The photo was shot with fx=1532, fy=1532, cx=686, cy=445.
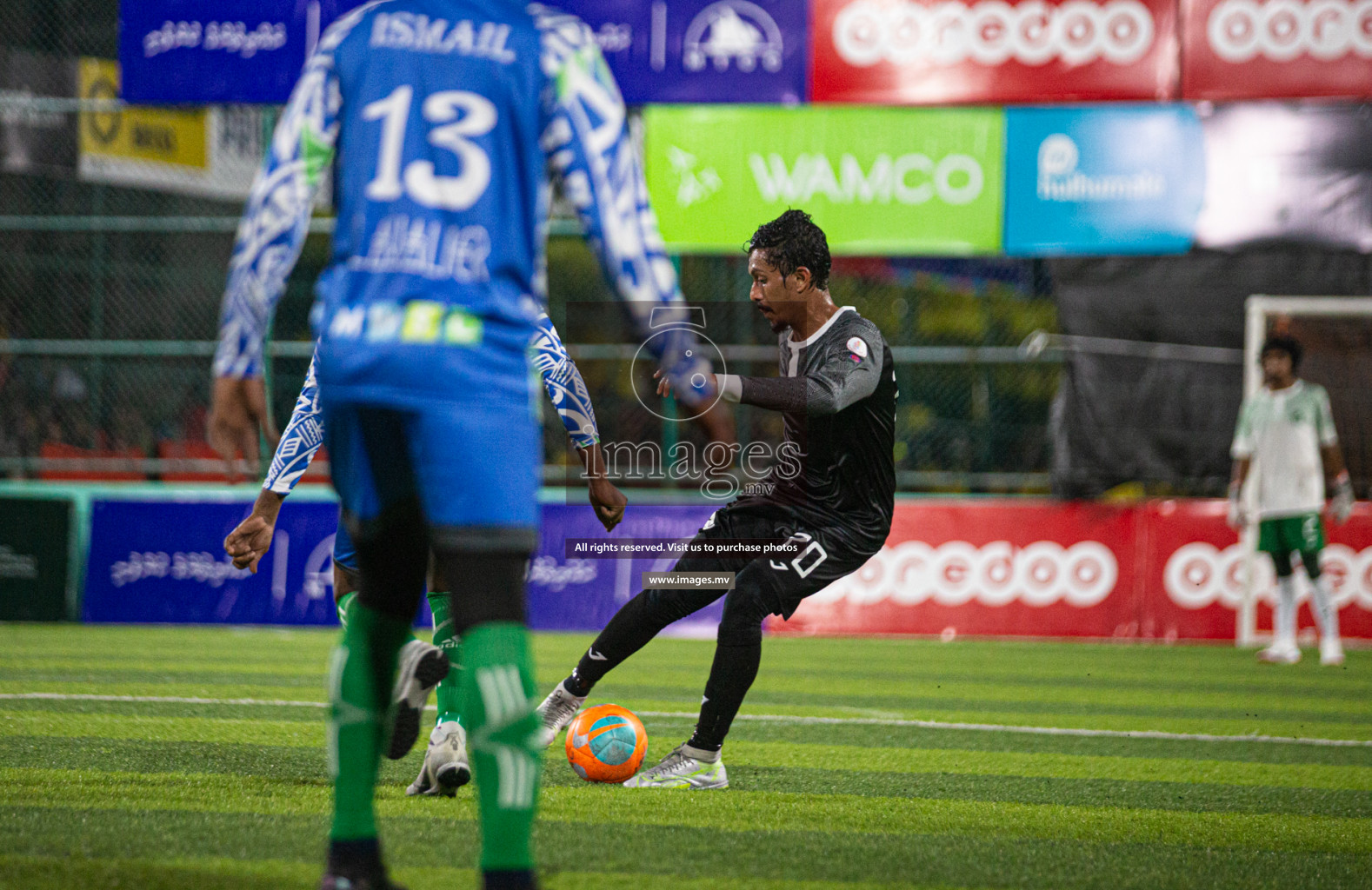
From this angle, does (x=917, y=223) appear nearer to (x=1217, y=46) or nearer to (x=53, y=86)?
(x=1217, y=46)

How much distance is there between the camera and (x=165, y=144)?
17.7 meters

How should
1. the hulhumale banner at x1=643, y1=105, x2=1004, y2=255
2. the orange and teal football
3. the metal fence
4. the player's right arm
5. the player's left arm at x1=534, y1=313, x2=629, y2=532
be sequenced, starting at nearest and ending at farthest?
the player's right arm → the player's left arm at x1=534, y1=313, x2=629, y2=532 → the orange and teal football → the hulhumale banner at x1=643, y1=105, x2=1004, y2=255 → the metal fence

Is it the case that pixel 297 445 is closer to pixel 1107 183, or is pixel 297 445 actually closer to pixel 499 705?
pixel 499 705

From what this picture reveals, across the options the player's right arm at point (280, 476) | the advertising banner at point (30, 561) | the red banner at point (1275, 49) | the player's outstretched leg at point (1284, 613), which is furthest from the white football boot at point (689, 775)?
the red banner at point (1275, 49)

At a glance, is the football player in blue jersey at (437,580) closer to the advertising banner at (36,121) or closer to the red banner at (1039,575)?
the red banner at (1039,575)

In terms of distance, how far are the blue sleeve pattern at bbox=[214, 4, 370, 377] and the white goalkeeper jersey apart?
10303mm

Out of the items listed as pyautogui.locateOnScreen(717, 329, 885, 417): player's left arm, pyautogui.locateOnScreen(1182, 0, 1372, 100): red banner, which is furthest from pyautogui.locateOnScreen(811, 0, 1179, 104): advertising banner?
pyautogui.locateOnScreen(717, 329, 885, 417): player's left arm

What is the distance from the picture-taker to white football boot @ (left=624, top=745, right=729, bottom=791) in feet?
17.4

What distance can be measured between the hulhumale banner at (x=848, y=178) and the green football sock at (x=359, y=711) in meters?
11.1

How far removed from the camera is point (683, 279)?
1548 centimetres

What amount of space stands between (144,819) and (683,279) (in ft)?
37.9

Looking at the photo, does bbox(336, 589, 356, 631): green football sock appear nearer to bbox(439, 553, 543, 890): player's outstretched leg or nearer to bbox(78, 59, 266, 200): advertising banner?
bbox(439, 553, 543, 890): player's outstretched leg

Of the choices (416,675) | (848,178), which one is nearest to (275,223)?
(416,675)

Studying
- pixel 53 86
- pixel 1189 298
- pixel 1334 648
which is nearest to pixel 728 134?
pixel 1189 298
